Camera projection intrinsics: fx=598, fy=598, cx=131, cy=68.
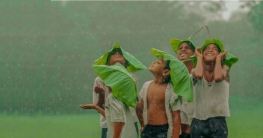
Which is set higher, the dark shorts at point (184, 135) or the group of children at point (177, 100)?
the group of children at point (177, 100)

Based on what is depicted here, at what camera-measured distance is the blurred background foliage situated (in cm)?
1135

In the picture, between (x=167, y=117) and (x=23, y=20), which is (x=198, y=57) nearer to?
(x=167, y=117)

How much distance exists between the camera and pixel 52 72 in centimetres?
1166

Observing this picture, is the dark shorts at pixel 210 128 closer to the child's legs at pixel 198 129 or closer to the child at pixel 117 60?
the child's legs at pixel 198 129

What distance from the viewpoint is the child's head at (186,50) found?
4.27m

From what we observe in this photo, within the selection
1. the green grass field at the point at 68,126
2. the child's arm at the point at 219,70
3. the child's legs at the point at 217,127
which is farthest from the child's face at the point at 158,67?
the green grass field at the point at 68,126

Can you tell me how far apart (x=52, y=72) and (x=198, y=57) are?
799cm

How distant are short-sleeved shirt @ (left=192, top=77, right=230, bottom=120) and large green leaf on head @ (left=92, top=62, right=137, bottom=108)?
1.51 feet

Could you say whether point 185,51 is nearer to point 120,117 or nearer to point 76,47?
point 120,117

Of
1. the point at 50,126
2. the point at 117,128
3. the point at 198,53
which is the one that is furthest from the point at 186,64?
the point at 50,126

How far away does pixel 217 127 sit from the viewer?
12.9 feet

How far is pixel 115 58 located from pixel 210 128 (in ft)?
2.73

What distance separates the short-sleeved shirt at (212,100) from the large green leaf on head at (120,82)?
46cm

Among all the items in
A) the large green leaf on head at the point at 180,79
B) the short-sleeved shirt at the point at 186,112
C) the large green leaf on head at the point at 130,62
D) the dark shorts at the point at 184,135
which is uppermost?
the large green leaf on head at the point at 130,62
